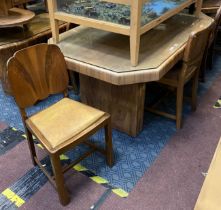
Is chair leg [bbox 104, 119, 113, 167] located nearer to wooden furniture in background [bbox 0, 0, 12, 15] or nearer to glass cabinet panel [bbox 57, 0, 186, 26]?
glass cabinet panel [bbox 57, 0, 186, 26]

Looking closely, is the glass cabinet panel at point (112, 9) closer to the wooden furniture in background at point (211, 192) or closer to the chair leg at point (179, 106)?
the chair leg at point (179, 106)

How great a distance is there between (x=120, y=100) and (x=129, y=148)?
36 cm

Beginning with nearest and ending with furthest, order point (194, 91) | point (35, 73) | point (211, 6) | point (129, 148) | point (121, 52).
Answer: point (35, 73) < point (121, 52) < point (129, 148) < point (194, 91) < point (211, 6)

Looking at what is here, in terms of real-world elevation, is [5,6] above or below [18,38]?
above

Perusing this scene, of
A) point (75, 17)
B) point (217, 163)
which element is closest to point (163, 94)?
point (75, 17)

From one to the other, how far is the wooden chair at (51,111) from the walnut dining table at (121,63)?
7.4 inches

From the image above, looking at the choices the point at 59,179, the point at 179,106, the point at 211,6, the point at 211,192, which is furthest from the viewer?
the point at 211,6

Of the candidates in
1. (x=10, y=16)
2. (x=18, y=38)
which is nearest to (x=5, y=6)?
(x=10, y=16)

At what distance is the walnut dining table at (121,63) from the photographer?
1.59 meters

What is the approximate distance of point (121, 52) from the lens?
1.77 meters

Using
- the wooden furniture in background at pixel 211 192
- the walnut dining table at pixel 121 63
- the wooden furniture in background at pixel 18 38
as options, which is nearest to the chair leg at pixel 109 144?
the walnut dining table at pixel 121 63

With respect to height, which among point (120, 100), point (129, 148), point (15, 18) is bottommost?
point (129, 148)

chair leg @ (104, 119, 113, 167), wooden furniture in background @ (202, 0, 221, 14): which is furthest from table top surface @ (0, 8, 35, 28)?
wooden furniture in background @ (202, 0, 221, 14)

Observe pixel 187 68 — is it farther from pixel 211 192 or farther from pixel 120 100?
pixel 211 192
